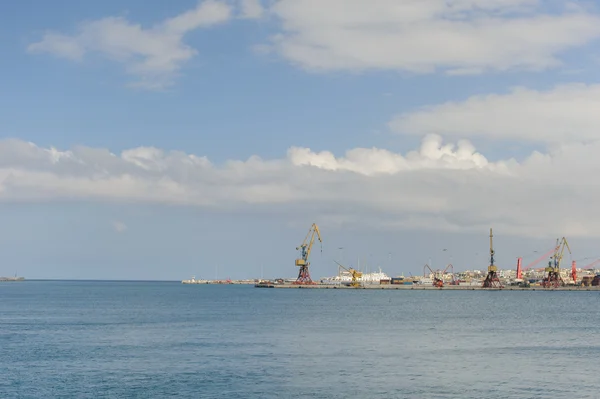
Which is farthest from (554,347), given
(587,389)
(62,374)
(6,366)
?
(6,366)

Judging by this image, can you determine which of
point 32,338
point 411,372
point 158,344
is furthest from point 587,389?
point 32,338

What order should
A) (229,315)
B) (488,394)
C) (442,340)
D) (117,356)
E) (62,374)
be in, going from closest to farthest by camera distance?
(488,394)
(62,374)
(117,356)
(442,340)
(229,315)

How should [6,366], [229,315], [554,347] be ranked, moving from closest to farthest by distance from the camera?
1. [6,366]
2. [554,347]
3. [229,315]

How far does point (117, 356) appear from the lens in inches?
2849

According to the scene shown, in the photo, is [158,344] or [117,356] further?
[158,344]

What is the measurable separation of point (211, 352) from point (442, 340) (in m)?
30.3

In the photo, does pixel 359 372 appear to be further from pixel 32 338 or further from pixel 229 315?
pixel 229 315

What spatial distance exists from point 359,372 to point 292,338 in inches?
1083

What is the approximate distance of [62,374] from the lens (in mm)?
61750

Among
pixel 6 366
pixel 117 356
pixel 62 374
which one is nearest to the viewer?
pixel 62 374

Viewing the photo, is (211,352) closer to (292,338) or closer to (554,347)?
(292,338)

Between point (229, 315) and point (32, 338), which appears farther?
point (229, 315)

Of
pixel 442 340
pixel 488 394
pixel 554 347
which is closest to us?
pixel 488 394

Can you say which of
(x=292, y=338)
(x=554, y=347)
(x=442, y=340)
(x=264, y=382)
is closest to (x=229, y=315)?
(x=292, y=338)
